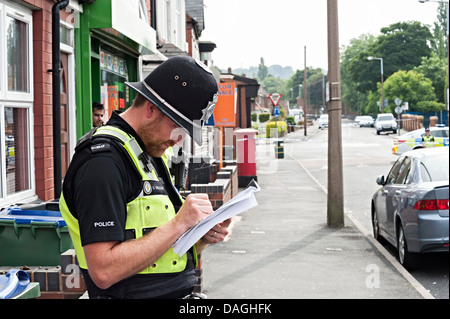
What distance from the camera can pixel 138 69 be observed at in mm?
11758

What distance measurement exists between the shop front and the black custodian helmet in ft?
18.9

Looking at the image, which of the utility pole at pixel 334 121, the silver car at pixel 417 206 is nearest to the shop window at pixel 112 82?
the utility pole at pixel 334 121

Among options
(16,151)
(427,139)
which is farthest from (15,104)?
(427,139)

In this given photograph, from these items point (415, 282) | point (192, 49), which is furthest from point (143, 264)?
point (192, 49)

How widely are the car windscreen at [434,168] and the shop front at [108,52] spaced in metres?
4.09

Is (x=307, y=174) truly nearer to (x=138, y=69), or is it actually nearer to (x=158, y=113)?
(x=138, y=69)

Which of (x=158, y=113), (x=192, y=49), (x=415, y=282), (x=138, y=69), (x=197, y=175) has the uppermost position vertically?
(x=192, y=49)

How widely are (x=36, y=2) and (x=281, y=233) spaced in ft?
18.8

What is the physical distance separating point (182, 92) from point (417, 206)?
636 centimetres

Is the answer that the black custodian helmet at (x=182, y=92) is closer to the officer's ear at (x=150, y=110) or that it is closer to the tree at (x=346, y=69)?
the officer's ear at (x=150, y=110)

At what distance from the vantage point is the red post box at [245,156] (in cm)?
1877

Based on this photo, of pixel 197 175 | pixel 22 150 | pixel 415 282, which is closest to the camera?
pixel 22 150

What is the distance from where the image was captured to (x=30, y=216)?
15.4ft

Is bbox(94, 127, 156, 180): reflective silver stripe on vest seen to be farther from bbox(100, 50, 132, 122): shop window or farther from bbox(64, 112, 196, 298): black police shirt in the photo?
bbox(100, 50, 132, 122): shop window
